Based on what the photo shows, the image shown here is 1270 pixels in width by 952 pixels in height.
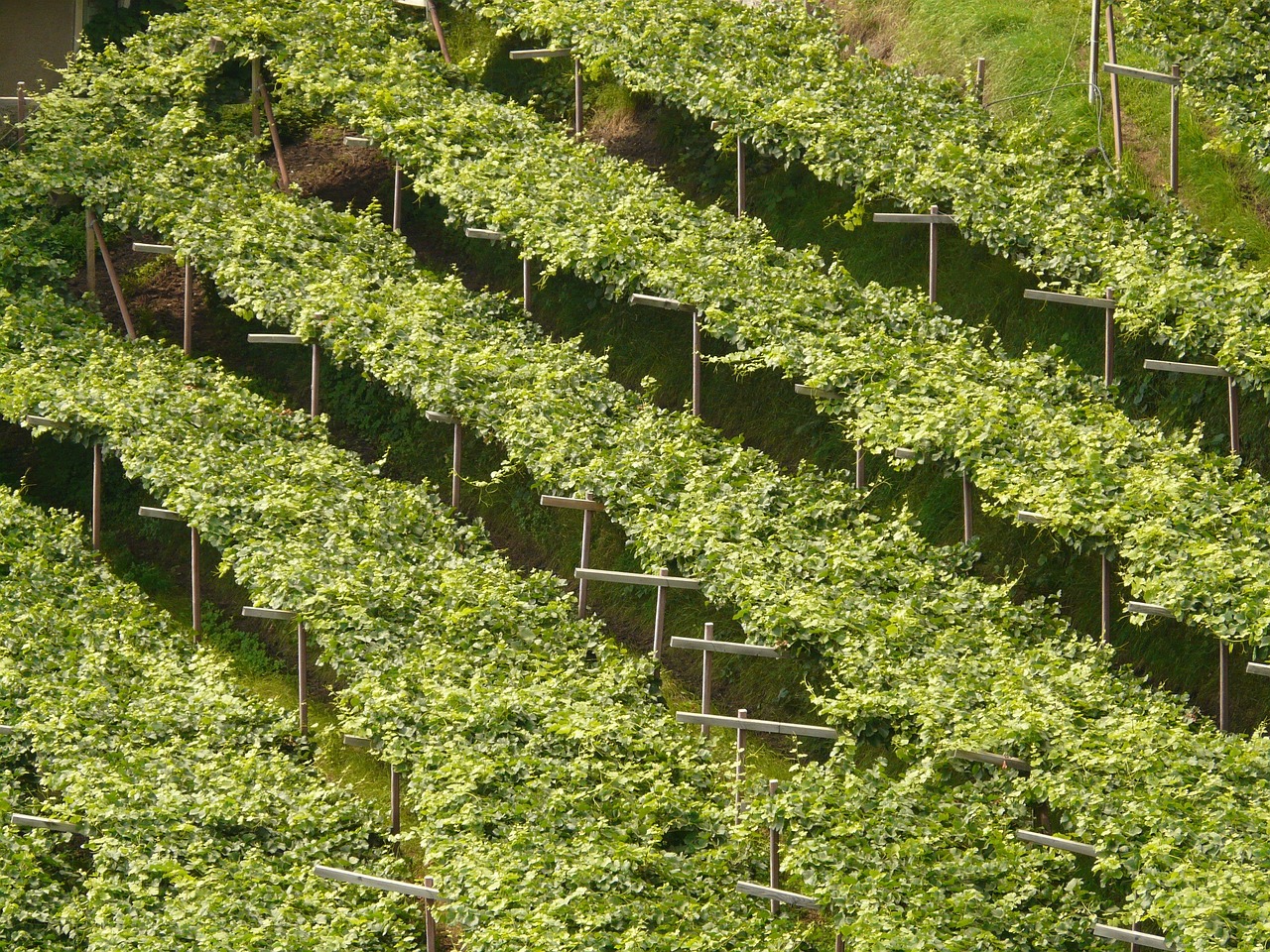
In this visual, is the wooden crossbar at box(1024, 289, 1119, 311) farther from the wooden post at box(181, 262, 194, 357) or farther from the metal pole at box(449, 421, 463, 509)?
the wooden post at box(181, 262, 194, 357)

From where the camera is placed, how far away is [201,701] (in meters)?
12.9

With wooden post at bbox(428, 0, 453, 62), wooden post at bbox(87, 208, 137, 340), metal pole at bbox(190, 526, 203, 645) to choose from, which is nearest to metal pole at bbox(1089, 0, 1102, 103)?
wooden post at bbox(428, 0, 453, 62)

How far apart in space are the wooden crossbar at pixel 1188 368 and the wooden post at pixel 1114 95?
2.63 meters

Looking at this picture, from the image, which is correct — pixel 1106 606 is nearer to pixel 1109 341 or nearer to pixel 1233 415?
pixel 1233 415

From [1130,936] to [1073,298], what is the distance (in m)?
5.73

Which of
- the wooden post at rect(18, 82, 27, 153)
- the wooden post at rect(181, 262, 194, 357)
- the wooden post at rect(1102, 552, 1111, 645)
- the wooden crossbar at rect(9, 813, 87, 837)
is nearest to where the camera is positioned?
the wooden crossbar at rect(9, 813, 87, 837)

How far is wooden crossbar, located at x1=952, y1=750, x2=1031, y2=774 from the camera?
36.9 ft

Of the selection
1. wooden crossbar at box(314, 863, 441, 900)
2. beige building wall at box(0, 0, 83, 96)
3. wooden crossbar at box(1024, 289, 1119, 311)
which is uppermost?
beige building wall at box(0, 0, 83, 96)

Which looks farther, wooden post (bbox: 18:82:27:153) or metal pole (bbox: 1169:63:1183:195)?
wooden post (bbox: 18:82:27:153)

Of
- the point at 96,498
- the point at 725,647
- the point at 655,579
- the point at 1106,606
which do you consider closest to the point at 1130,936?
the point at 1106,606

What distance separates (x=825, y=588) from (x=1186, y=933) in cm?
390

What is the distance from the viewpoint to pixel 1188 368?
12.9 m

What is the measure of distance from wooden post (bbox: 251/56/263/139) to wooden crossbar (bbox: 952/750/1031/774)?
441 inches

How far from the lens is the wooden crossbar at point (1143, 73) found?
14.6 meters
